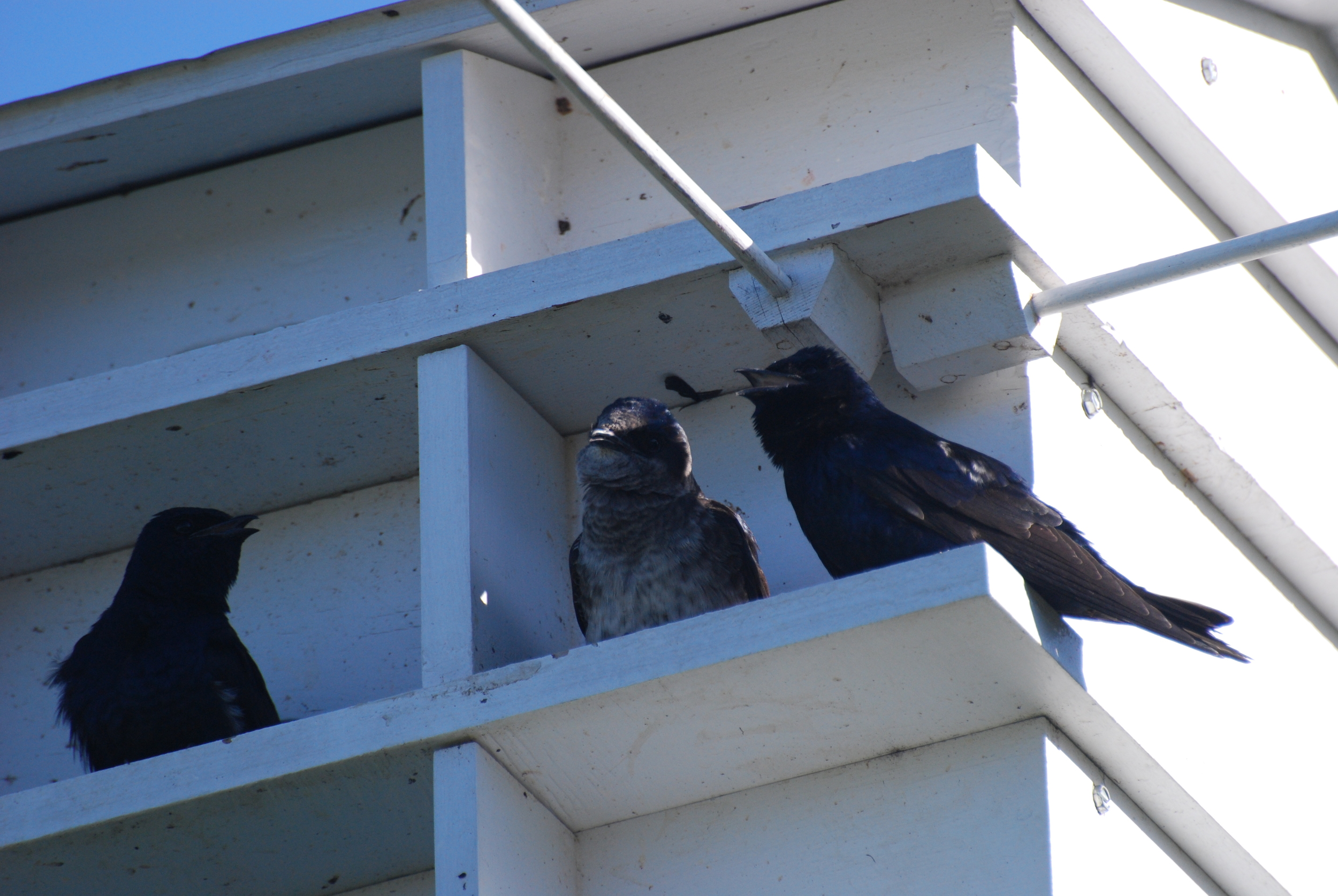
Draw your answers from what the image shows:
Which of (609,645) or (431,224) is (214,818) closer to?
(609,645)

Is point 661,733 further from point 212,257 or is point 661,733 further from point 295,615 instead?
point 212,257

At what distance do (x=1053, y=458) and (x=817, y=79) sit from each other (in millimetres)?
1418

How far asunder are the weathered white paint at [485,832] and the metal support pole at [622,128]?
4.15ft

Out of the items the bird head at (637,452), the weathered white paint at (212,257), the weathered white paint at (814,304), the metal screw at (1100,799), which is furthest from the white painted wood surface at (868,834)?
the weathered white paint at (212,257)

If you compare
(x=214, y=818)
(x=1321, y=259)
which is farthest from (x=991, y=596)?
(x=1321, y=259)

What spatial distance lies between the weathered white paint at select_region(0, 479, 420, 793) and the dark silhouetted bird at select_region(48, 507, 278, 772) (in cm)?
17

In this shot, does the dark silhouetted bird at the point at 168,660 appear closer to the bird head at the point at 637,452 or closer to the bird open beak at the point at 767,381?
the bird head at the point at 637,452

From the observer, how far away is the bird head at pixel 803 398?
4.61 m

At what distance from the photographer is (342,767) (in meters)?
4.03

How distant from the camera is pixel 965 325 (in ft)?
14.4

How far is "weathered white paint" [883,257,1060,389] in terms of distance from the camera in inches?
169

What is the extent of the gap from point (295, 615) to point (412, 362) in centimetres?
98

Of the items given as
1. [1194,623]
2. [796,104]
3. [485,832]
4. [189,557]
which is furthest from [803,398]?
[189,557]

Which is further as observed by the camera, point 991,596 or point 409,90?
point 409,90
